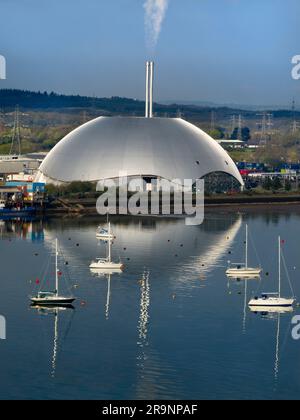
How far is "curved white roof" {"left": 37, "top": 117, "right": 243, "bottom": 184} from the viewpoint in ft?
171

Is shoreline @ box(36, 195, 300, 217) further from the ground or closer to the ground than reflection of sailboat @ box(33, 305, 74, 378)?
further from the ground

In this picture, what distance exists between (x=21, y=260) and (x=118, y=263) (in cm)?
314

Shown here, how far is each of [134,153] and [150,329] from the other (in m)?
28.3

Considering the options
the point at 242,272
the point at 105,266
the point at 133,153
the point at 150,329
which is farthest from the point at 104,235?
the point at 133,153

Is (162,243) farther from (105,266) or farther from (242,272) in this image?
(242,272)

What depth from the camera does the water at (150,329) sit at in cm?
2055

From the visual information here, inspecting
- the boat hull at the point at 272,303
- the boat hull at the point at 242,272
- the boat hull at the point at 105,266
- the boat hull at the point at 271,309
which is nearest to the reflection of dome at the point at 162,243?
the boat hull at the point at 105,266

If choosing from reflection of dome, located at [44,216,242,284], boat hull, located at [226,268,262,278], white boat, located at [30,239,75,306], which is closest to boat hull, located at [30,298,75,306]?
white boat, located at [30,239,75,306]

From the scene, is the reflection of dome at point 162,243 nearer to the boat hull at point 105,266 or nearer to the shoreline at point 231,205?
the boat hull at point 105,266

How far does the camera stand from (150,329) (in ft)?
80.7

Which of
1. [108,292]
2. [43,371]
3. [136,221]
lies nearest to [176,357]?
[43,371]

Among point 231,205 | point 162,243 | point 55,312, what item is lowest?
point 55,312

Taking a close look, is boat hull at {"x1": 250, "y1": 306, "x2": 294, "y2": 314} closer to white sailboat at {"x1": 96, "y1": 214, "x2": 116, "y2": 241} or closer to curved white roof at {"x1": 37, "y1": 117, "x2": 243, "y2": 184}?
white sailboat at {"x1": 96, "y1": 214, "x2": 116, "y2": 241}

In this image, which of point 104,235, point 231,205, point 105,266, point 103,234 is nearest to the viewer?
point 105,266
